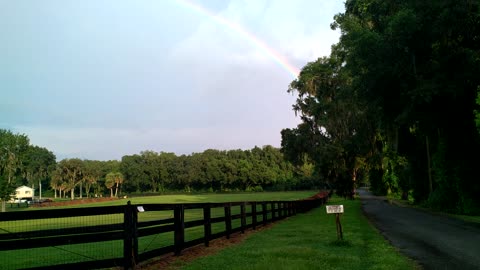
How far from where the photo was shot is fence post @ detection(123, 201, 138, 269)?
7.99m

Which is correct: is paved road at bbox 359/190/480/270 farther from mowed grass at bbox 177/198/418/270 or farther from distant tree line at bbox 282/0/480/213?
distant tree line at bbox 282/0/480/213

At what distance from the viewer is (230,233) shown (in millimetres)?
14484

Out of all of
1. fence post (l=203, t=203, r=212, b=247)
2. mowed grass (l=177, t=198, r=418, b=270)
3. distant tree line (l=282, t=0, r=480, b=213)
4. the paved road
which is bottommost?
the paved road

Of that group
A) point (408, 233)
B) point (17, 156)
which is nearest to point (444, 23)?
point (408, 233)

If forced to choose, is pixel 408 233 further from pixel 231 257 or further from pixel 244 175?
pixel 244 175

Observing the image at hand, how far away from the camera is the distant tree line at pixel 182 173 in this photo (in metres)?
138

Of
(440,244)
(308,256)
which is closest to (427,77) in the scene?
(440,244)

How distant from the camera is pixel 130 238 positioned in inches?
317

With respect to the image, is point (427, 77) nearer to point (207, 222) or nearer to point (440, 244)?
point (440, 244)

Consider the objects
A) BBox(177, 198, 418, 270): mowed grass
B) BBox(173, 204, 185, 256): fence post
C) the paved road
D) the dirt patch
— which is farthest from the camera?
BBox(173, 204, 185, 256): fence post

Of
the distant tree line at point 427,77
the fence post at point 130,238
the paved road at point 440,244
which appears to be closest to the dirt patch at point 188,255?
the fence post at point 130,238

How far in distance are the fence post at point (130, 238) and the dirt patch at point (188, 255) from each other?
50cm

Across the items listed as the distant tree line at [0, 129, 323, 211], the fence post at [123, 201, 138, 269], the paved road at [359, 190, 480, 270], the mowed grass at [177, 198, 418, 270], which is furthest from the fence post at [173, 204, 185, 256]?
the distant tree line at [0, 129, 323, 211]

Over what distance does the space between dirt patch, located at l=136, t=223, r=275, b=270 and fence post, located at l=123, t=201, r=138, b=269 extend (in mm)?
496
